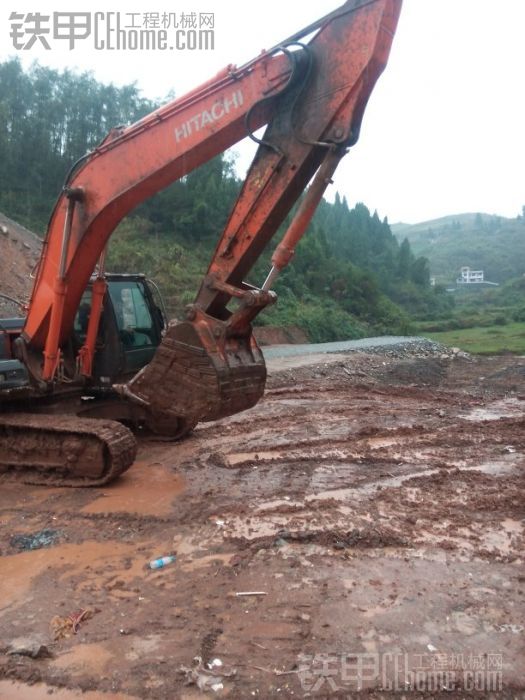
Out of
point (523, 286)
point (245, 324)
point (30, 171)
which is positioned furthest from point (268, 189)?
point (523, 286)

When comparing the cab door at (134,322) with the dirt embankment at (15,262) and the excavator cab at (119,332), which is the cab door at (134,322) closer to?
the excavator cab at (119,332)

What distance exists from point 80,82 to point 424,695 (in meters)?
47.7

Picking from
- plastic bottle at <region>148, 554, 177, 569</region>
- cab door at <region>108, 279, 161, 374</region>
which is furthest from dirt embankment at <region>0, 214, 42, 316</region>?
plastic bottle at <region>148, 554, 177, 569</region>

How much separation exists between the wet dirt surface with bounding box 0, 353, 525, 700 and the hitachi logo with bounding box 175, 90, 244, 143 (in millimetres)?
3242

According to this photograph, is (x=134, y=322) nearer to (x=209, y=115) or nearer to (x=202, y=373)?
(x=202, y=373)

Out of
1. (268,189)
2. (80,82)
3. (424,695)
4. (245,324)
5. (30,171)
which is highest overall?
(80,82)

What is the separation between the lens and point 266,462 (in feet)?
22.1

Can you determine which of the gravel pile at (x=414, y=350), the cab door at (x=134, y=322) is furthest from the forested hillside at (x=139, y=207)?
the cab door at (x=134, y=322)

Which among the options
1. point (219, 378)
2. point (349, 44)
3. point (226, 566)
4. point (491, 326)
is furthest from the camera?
point (491, 326)

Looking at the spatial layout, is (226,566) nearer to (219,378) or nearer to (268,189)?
(219,378)

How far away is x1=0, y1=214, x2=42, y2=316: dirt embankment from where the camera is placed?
20.8 m

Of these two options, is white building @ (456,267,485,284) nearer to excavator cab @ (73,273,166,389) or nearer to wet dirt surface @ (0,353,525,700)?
wet dirt surface @ (0,353,525,700)

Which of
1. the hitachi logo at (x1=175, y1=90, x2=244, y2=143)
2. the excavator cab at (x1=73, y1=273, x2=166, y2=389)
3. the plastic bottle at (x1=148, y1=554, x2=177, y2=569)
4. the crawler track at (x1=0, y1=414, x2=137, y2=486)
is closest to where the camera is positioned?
the plastic bottle at (x1=148, y1=554, x2=177, y2=569)

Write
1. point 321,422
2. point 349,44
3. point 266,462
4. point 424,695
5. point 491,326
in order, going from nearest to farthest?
point 424,695, point 349,44, point 266,462, point 321,422, point 491,326
